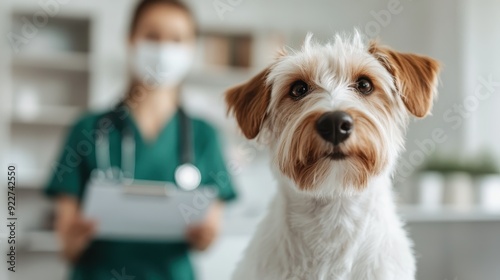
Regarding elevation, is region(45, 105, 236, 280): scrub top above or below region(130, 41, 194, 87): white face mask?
below

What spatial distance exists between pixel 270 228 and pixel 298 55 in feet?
0.75

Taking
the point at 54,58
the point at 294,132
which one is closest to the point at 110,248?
the point at 294,132

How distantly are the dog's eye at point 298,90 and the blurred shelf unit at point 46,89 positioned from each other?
10.1 feet

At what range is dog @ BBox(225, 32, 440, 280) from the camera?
661 mm

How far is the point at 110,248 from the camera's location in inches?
64.4

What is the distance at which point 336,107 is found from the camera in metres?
0.67

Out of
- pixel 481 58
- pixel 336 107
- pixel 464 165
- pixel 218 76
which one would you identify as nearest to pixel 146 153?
pixel 336 107

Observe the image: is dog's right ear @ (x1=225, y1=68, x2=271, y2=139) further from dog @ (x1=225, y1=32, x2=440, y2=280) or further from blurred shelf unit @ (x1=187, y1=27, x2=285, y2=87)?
blurred shelf unit @ (x1=187, y1=27, x2=285, y2=87)

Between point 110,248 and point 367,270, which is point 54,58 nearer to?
point 110,248

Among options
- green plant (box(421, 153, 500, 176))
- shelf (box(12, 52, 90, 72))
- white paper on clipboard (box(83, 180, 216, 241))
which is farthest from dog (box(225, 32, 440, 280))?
shelf (box(12, 52, 90, 72))

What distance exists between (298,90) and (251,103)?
0.07 metres

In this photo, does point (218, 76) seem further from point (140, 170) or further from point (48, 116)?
point (140, 170)

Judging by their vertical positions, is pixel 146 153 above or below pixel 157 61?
below

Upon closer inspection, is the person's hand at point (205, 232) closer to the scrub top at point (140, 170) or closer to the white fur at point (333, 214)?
the scrub top at point (140, 170)
